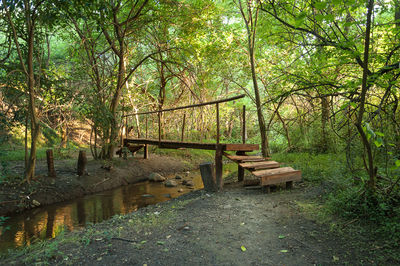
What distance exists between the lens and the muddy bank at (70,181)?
5.90 meters

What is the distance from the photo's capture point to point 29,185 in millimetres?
6184

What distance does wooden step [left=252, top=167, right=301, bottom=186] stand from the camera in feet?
16.9

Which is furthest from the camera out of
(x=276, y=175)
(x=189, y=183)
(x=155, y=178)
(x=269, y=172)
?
(x=155, y=178)

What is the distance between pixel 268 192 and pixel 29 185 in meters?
5.60

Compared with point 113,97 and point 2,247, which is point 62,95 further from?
point 2,247

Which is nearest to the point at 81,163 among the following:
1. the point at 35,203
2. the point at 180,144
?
the point at 35,203

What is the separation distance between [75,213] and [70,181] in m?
1.82

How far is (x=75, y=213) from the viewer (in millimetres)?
5832

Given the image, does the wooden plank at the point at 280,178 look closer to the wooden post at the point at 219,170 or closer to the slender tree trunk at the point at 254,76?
the wooden post at the point at 219,170

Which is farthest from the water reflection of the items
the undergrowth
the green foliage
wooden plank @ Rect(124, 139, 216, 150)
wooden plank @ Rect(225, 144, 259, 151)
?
the undergrowth

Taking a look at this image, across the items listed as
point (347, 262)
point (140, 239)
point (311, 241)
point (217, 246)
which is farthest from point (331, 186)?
point (140, 239)

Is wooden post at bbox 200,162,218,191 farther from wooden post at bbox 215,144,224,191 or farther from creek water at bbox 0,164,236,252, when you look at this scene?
creek water at bbox 0,164,236,252

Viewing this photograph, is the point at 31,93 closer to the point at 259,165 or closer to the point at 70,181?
the point at 70,181

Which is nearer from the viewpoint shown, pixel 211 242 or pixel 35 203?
pixel 211 242
